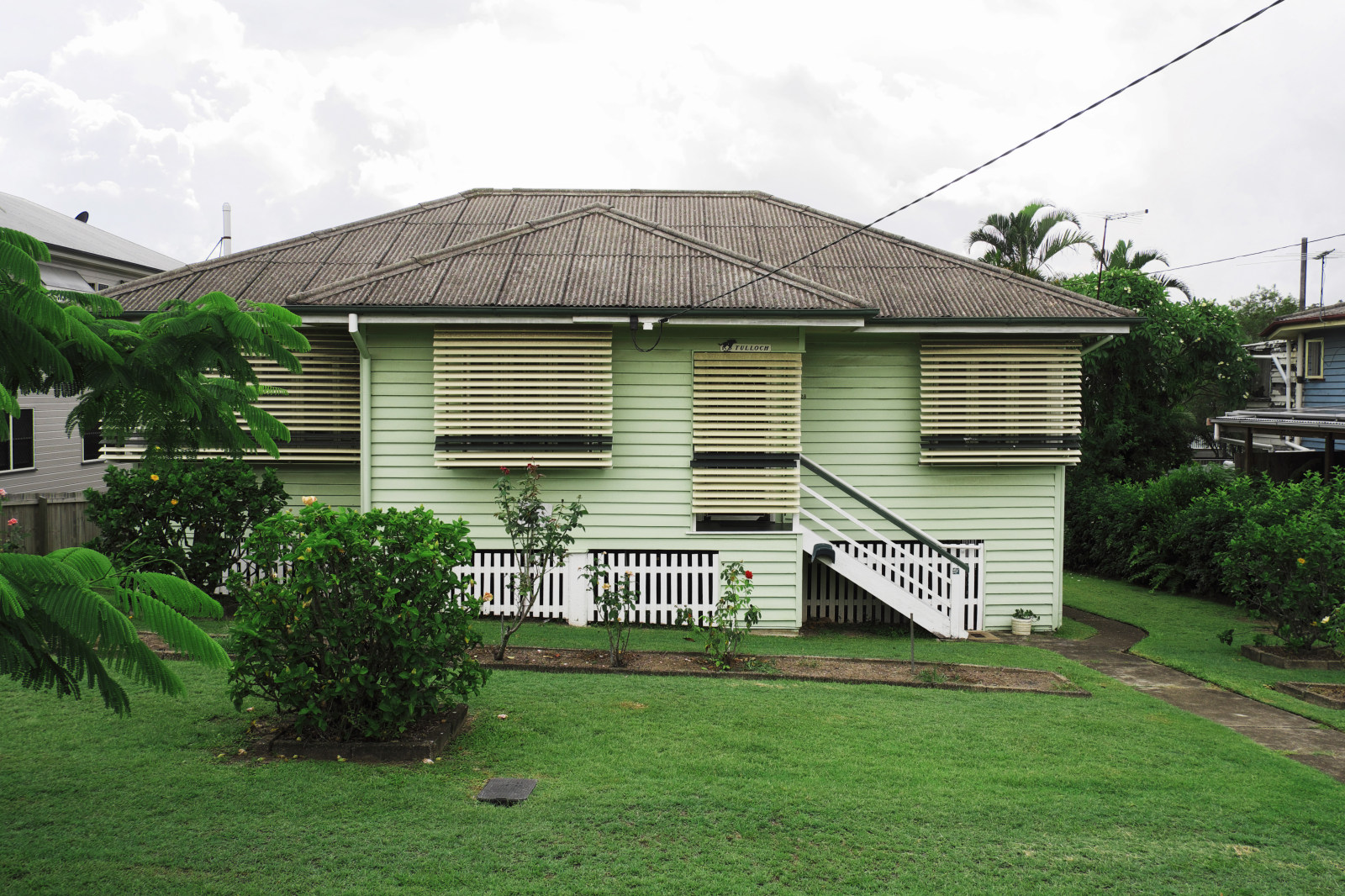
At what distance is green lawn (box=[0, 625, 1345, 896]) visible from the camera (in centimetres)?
468

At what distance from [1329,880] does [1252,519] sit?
25.7 feet

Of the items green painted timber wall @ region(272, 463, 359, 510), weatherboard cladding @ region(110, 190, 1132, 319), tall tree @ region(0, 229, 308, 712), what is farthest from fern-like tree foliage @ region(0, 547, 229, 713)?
green painted timber wall @ region(272, 463, 359, 510)

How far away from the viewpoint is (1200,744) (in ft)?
24.6

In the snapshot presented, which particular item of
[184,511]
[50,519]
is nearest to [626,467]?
[184,511]

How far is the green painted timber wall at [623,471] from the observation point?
12352mm

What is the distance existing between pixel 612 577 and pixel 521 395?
2.76 meters

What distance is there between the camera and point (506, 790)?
570cm

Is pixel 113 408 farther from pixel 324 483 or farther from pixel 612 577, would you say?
pixel 324 483

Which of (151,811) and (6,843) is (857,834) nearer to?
(151,811)

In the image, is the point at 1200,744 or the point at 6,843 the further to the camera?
the point at 1200,744

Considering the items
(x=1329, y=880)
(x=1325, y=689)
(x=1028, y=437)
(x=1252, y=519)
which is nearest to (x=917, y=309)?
(x=1028, y=437)

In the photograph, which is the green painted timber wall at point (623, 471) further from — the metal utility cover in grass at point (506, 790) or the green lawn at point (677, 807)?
the metal utility cover in grass at point (506, 790)

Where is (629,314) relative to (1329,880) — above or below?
above

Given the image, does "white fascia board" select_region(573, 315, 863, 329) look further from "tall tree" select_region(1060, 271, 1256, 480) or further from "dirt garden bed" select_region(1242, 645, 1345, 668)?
"tall tree" select_region(1060, 271, 1256, 480)
